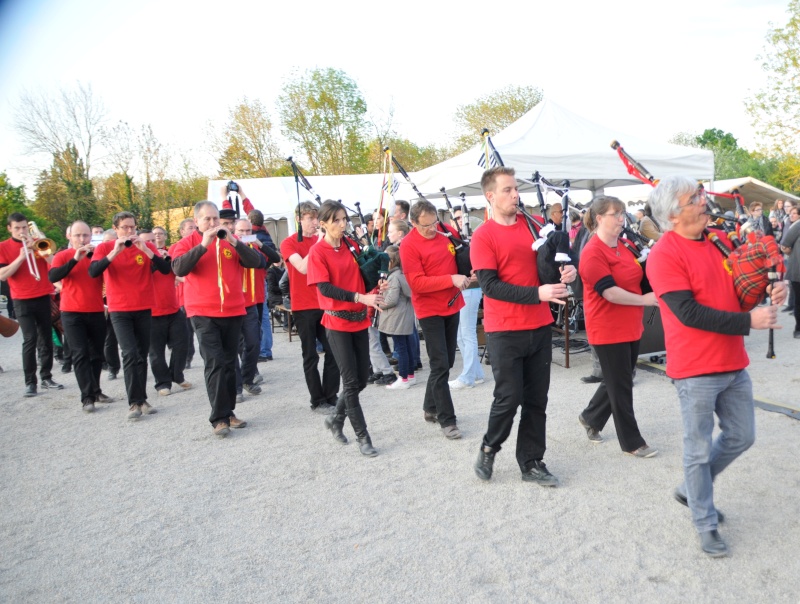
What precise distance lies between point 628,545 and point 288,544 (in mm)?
1825

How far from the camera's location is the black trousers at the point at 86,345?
7012 millimetres

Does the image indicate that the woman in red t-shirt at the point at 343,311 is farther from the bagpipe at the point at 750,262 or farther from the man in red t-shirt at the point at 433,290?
the bagpipe at the point at 750,262

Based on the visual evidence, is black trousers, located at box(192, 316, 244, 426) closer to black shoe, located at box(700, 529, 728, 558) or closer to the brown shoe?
the brown shoe

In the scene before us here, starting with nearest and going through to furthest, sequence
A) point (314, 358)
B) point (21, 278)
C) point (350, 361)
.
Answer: point (350, 361) → point (314, 358) → point (21, 278)

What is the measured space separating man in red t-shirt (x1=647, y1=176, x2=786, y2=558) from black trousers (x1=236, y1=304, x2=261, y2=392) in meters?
5.04

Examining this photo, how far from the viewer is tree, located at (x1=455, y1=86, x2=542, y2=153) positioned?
133ft

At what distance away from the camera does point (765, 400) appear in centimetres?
567

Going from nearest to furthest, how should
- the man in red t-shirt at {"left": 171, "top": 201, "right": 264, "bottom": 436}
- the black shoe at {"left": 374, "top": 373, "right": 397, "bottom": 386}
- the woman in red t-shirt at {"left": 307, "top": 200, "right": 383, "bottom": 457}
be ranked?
the woman in red t-shirt at {"left": 307, "top": 200, "right": 383, "bottom": 457} → the man in red t-shirt at {"left": 171, "top": 201, "right": 264, "bottom": 436} → the black shoe at {"left": 374, "top": 373, "right": 397, "bottom": 386}

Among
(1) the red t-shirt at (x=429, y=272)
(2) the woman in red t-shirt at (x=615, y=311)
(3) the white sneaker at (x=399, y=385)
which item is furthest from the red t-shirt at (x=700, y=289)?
(3) the white sneaker at (x=399, y=385)

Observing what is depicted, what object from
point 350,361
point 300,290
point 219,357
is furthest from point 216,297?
point 350,361

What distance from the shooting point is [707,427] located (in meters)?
3.14

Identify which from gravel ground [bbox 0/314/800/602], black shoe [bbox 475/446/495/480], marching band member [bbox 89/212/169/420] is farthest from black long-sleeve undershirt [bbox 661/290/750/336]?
marching band member [bbox 89/212/169/420]

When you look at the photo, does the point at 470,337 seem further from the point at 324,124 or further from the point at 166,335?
the point at 324,124

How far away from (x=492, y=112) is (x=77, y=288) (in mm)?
37111
